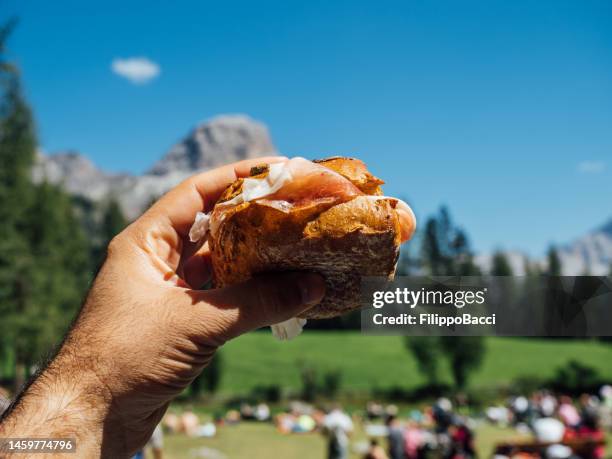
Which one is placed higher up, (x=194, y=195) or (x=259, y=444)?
(x=194, y=195)

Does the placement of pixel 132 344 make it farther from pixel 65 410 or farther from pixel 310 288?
pixel 310 288

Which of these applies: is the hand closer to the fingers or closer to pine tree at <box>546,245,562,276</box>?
the fingers

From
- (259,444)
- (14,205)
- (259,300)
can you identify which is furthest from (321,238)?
(14,205)

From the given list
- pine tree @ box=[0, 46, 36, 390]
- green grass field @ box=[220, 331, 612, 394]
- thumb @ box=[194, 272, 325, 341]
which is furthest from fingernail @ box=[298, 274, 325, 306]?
green grass field @ box=[220, 331, 612, 394]

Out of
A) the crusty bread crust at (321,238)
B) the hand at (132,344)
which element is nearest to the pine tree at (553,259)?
the crusty bread crust at (321,238)

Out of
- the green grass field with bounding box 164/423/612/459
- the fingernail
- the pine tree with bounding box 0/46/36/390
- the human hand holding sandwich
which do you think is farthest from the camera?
the pine tree with bounding box 0/46/36/390

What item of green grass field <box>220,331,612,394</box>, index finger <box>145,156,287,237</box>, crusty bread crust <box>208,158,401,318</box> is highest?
green grass field <box>220,331,612,394</box>

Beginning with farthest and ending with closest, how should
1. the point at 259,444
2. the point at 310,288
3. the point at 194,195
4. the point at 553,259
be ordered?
1. the point at 553,259
2. the point at 259,444
3. the point at 194,195
4. the point at 310,288
